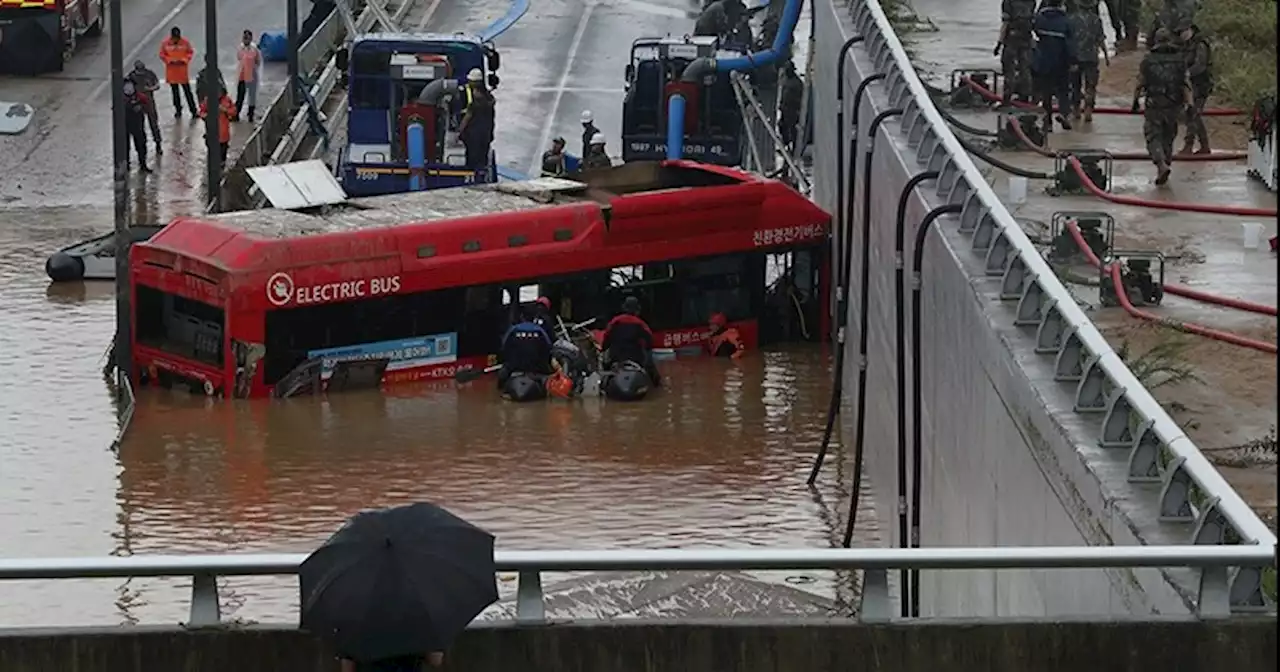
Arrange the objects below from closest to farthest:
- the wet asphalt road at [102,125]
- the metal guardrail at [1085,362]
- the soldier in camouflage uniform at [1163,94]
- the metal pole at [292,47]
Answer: the metal guardrail at [1085,362] → the soldier in camouflage uniform at [1163,94] → the wet asphalt road at [102,125] → the metal pole at [292,47]

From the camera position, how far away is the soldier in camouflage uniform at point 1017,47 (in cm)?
2575

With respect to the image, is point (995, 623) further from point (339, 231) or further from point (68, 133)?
point (68, 133)

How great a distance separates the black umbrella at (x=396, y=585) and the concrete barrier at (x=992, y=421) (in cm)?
344

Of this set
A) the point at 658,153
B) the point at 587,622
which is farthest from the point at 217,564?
the point at 658,153

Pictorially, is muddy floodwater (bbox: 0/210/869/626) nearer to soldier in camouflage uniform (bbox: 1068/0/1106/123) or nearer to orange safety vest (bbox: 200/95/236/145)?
soldier in camouflage uniform (bbox: 1068/0/1106/123)

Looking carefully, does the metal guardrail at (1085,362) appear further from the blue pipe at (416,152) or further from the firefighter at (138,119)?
the firefighter at (138,119)

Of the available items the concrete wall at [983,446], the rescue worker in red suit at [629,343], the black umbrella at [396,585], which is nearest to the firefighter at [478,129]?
the rescue worker in red suit at [629,343]

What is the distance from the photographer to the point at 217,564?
27.0 ft

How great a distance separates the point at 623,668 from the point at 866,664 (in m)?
0.77

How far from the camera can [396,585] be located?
23.9 ft

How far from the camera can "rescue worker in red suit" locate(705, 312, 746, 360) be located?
A: 31.1 metres

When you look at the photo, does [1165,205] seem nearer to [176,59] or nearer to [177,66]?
[176,59]

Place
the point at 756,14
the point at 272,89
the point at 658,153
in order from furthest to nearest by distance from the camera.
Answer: the point at 756,14
the point at 272,89
the point at 658,153

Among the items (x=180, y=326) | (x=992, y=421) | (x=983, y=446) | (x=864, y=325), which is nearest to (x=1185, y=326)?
(x=992, y=421)
